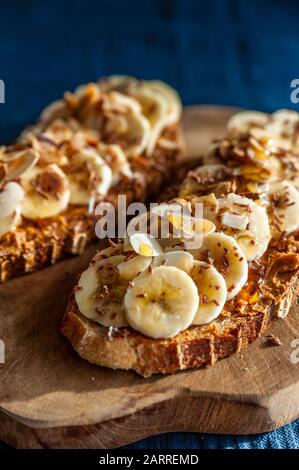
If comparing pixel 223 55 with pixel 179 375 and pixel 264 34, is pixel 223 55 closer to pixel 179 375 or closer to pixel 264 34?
pixel 264 34

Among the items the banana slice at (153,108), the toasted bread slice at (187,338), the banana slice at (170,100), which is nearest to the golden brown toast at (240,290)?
the toasted bread slice at (187,338)

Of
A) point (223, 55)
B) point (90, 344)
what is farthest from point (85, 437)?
point (223, 55)

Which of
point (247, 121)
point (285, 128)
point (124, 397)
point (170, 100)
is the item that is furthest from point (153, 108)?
point (124, 397)

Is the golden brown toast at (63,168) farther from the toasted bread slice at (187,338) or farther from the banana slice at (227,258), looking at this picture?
the banana slice at (227,258)

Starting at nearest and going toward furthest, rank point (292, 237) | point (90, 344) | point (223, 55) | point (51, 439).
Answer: point (51, 439) → point (90, 344) → point (292, 237) → point (223, 55)

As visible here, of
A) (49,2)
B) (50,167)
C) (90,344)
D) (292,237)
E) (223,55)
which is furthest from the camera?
(49,2)

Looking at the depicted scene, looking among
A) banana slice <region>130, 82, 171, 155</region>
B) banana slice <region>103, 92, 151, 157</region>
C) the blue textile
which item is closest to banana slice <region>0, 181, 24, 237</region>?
banana slice <region>103, 92, 151, 157</region>
